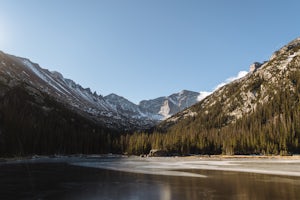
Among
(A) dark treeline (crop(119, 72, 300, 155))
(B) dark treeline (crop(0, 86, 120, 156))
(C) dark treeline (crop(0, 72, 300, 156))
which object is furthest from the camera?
(A) dark treeline (crop(119, 72, 300, 155))

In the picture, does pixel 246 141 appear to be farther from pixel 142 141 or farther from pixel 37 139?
pixel 37 139

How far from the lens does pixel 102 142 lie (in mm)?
193875

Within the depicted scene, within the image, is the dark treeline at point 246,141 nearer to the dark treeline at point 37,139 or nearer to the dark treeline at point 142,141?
the dark treeline at point 142,141

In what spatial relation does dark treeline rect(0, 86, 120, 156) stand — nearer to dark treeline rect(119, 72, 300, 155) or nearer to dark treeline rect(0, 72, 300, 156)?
dark treeline rect(0, 72, 300, 156)

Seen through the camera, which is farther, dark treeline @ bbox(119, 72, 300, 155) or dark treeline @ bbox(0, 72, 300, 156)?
dark treeline @ bbox(119, 72, 300, 155)

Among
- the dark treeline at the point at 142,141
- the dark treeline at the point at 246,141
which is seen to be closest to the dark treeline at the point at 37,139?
the dark treeline at the point at 142,141

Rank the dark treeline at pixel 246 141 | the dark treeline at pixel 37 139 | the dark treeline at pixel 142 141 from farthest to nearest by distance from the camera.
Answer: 1. the dark treeline at pixel 246 141
2. the dark treeline at pixel 142 141
3. the dark treeline at pixel 37 139

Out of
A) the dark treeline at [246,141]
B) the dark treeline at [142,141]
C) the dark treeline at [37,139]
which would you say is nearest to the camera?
the dark treeline at [37,139]

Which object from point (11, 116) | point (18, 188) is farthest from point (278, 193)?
point (11, 116)

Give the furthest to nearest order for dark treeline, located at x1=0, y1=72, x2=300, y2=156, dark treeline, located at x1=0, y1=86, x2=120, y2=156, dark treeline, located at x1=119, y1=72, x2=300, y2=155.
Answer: dark treeline, located at x1=119, y1=72, x2=300, y2=155, dark treeline, located at x1=0, y1=72, x2=300, y2=156, dark treeline, located at x1=0, y1=86, x2=120, y2=156

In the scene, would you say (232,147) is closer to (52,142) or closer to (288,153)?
(288,153)

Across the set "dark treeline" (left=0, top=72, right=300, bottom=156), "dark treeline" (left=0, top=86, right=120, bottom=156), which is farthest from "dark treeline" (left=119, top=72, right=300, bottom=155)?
"dark treeline" (left=0, top=86, right=120, bottom=156)

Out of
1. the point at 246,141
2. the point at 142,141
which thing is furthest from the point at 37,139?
the point at 246,141

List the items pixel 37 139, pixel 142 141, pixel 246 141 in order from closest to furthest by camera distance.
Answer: pixel 37 139 → pixel 246 141 → pixel 142 141
